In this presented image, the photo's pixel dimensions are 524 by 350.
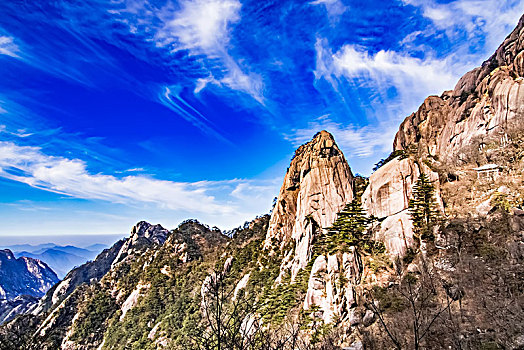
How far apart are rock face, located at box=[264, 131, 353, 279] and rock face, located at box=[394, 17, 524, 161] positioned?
44.0ft

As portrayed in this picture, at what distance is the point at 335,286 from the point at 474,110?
103 feet

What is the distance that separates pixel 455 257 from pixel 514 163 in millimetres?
12301

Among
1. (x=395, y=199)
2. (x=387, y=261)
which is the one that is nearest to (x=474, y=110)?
(x=395, y=199)

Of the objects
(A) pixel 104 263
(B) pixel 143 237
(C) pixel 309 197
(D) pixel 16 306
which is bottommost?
(D) pixel 16 306

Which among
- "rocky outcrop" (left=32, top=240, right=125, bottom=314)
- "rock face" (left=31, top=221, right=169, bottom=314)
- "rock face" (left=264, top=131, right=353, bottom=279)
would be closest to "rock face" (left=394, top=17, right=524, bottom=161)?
"rock face" (left=264, top=131, right=353, bottom=279)

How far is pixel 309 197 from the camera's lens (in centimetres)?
4256

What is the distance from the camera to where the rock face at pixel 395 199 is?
28.2 m

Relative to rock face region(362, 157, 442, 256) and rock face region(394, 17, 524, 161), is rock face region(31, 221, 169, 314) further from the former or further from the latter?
rock face region(394, 17, 524, 161)

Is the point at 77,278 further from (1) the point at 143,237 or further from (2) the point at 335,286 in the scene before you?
(2) the point at 335,286

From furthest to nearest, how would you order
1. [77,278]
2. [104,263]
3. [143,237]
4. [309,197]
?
[104,263] < [143,237] < [77,278] < [309,197]

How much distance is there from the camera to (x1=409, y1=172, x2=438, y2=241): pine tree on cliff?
27.1 meters

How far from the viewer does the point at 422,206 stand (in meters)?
29.1

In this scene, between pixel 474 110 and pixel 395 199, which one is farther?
pixel 474 110

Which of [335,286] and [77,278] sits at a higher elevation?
[335,286]
